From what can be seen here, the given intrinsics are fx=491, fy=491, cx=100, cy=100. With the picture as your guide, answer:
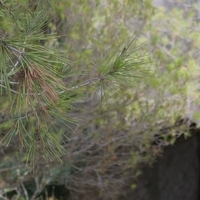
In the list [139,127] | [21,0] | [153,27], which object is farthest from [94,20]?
[21,0]

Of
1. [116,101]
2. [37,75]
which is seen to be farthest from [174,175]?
[37,75]

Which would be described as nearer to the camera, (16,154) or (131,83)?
(131,83)

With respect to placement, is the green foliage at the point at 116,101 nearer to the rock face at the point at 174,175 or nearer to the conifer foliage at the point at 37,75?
the rock face at the point at 174,175

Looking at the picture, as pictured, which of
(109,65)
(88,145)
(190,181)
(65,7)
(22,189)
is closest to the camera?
(109,65)

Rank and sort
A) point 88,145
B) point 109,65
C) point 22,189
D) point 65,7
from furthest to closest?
point 22,189 < point 88,145 < point 65,7 < point 109,65

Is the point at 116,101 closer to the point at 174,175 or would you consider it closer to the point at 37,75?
the point at 174,175

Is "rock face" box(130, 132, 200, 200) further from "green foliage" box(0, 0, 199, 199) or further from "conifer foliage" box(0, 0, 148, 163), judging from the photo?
"conifer foliage" box(0, 0, 148, 163)

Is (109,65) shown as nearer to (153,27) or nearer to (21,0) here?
(21,0)

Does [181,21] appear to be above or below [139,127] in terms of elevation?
above
